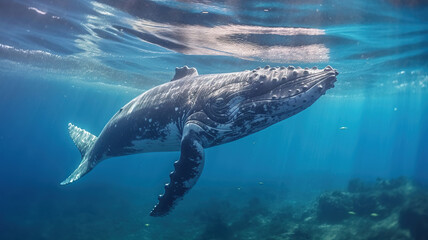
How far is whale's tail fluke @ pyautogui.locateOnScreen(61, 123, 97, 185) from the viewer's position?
30.1ft

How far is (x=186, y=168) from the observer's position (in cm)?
510

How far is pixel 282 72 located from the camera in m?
4.81

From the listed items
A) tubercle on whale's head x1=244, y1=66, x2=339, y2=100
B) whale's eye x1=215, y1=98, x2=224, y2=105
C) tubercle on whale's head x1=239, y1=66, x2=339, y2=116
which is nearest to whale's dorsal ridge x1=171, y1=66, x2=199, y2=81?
whale's eye x1=215, y1=98, x2=224, y2=105

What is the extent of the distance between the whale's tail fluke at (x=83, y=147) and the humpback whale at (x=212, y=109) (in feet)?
10.8

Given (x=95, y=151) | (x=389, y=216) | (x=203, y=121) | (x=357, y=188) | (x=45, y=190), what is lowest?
(x=45, y=190)

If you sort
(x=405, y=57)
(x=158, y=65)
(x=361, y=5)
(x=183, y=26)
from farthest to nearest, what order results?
(x=158, y=65) → (x=405, y=57) → (x=183, y=26) → (x=361, y=5)

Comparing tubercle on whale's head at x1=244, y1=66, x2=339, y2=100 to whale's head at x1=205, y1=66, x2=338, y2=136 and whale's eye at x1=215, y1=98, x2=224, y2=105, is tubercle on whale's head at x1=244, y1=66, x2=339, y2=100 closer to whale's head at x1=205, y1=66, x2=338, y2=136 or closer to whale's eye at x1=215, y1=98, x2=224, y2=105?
whale's head at x1=205, y1=66, x2=338, y2=136

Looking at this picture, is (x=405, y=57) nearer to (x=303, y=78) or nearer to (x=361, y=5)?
(x=361, y=5)

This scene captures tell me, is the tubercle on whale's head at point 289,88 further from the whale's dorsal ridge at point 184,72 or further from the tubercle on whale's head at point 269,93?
the whale's dorsal ridge at point 184,72

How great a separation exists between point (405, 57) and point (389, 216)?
13.8m

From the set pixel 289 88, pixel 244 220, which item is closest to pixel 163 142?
pixel 289 88

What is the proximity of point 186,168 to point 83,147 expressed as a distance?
7409 millimetres

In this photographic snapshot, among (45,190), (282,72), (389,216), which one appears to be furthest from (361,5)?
(45,190)

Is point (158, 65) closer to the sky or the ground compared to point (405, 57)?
closer to the ground
